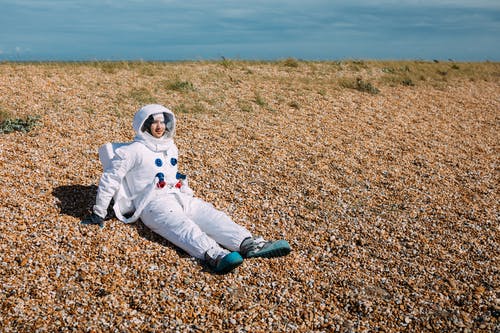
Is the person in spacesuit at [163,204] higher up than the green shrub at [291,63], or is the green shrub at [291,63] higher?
the green shrub at [291,63]

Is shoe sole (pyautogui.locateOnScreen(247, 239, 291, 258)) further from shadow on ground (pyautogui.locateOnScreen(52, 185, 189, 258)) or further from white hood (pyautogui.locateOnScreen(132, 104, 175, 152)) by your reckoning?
white hood (pyautogui.locateOnScreen(132, 104, 175, 152))

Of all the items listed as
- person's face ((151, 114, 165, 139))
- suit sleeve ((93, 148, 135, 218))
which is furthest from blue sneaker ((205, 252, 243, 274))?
person's face ((151, 114, 165, 139))

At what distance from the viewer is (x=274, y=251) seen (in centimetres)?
525

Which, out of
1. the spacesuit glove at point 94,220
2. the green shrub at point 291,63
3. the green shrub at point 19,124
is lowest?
the spacesuit glove at point 94,220

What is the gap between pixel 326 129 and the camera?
1032 centimetres

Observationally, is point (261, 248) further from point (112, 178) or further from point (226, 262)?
point (112, 178)

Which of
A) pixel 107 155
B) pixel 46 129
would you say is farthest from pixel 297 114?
pixel 107 155

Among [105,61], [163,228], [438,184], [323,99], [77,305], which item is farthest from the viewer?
[105,61]

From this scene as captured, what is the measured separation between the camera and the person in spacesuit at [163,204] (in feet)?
17.0

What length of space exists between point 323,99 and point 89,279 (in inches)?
370

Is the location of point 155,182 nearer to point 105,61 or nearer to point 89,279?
Result: point 89,279

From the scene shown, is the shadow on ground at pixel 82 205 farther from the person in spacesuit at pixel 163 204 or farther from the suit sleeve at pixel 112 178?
the suit sleeve at pixel 112 178

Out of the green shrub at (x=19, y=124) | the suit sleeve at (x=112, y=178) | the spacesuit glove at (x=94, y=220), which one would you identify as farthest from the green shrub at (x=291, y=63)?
the spacesuit glove at (x=94, y=220)

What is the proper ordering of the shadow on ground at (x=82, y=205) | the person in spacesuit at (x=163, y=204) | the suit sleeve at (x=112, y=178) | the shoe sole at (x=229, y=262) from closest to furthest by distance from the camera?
the shoe sole at (x=229, y=262)
the person in spacesuit at (x=163, y=204)
the suit sleeve at (x=112, y=178)
the shadow on ground at (x=82, y=205)
